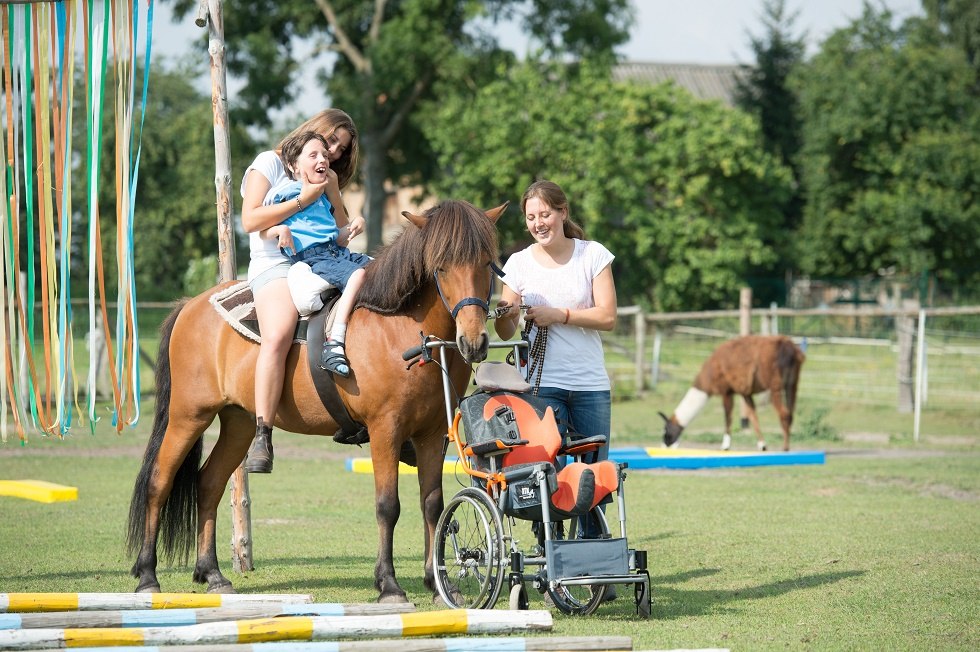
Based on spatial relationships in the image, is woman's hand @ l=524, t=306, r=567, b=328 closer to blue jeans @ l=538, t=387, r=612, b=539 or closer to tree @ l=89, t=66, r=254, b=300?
blue jeans @ l=538, t=387, r=612, b=539

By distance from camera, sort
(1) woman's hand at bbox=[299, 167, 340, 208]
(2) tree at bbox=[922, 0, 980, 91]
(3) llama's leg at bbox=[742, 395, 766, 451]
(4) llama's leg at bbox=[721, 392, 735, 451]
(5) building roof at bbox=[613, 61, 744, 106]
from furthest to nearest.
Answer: (5) building roof at bbox=[613, 61, 744, 106] → (2) tree at bbox=[922, 0, 980, 91] → (4) llama's leg at bbox=[721, 392, 735, 451] → (3) llama's leg at bbox=[742, 395, 766, 451] → (1) woman's hand at bbox=[299, 167, 340, 208]

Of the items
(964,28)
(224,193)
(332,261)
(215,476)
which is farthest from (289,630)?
(964,28)

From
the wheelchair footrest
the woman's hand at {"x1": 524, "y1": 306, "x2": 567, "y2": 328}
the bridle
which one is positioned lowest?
the wheelchair footrest

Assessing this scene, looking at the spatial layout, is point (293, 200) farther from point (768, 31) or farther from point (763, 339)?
point (768, 31)

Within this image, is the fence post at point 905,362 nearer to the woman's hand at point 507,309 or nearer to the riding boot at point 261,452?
the woman's hand at point 507,309

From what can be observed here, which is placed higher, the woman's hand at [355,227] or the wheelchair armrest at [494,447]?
the woman's hand at [355,227]

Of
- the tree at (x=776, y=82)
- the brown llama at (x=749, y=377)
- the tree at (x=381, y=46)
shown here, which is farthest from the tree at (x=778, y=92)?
the brown llama at (x=749, y=377)

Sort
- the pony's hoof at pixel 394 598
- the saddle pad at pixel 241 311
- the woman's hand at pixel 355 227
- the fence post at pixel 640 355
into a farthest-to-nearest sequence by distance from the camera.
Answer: the fence post at pixel 640 355 → the woman's hand at pixel 355 227 → the saddle pad at pixel 241 311 → the pony's hoof at pixel 394 598

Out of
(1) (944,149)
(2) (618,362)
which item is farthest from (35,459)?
(1) (944,149)

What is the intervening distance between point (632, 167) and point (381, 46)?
911 centimetres

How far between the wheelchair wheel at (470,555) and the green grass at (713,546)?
1.09 ft

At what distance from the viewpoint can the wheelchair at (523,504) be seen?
507 cm

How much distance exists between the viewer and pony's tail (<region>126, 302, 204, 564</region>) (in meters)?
6.56

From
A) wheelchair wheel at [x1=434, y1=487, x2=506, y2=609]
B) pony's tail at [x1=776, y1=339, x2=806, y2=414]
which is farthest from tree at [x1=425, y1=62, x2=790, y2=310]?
wheelchair wheel at [x1=434, y1=487, x2=506, y2=609]
